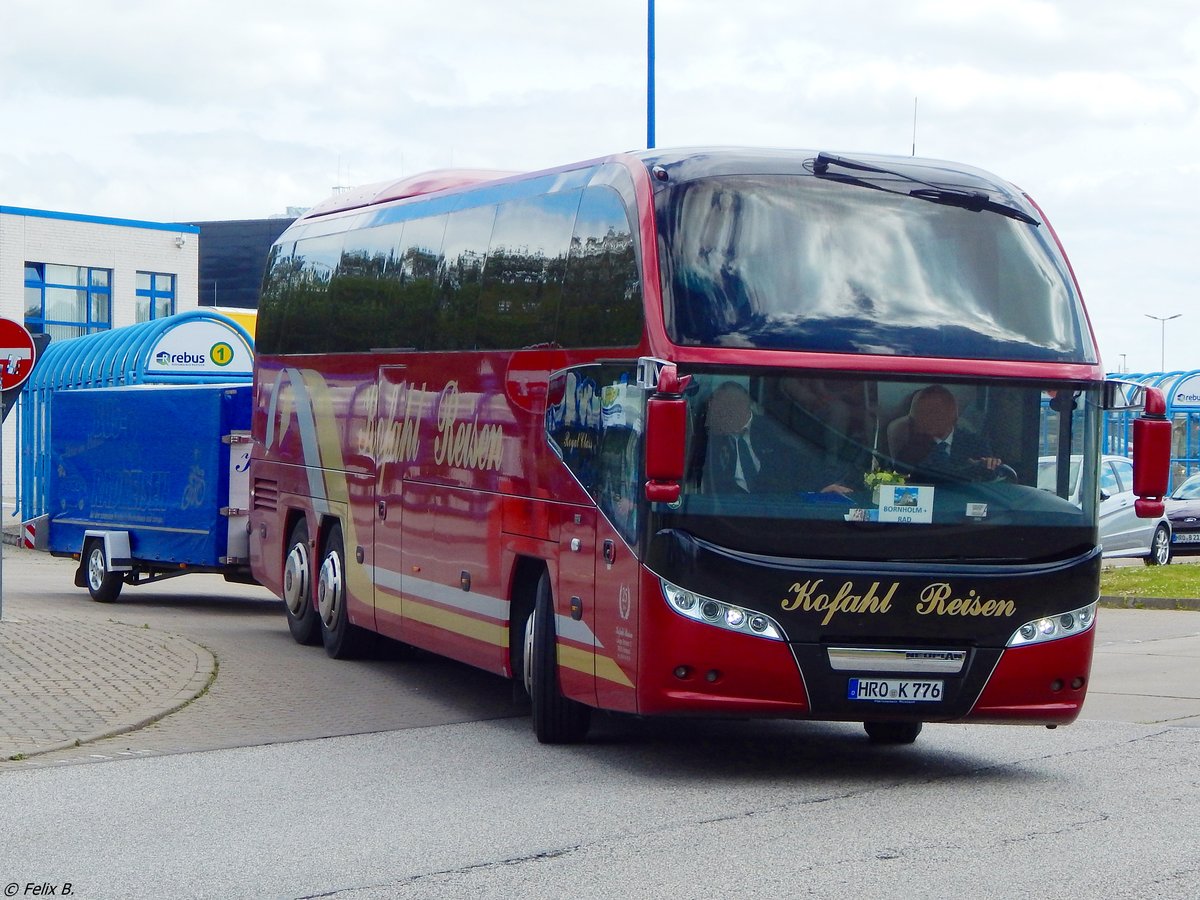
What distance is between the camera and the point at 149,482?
2091 centimetres

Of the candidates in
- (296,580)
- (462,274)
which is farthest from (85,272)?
(462,274)

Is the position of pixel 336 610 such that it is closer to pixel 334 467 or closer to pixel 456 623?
pixel 334 467

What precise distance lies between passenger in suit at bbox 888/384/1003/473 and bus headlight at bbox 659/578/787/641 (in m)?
1.12

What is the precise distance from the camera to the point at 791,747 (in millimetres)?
11227

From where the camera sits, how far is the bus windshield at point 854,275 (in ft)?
31.7

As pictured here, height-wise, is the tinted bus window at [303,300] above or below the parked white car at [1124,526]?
above

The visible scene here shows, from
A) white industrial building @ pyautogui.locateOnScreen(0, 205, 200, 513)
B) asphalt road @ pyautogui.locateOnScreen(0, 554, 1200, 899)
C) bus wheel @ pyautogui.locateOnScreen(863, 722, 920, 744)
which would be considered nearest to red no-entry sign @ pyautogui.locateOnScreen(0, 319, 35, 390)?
asphalt road @ pyautogui.locateOnScreen(0, 554, 1200, 899)

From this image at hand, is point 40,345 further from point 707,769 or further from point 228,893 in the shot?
point 228,893

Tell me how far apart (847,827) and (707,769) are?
6.35 ft

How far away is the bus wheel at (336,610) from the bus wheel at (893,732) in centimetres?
521

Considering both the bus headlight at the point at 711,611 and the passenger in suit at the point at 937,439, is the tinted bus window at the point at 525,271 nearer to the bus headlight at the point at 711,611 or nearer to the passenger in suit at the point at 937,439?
the bus headlight at the point at 711,611

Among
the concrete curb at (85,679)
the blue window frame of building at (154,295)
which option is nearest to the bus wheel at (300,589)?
the concrete curb at (85,679)

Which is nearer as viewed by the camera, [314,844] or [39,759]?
[314,844]

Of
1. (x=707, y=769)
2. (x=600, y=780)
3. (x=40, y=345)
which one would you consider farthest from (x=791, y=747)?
(x=40, y=345)
